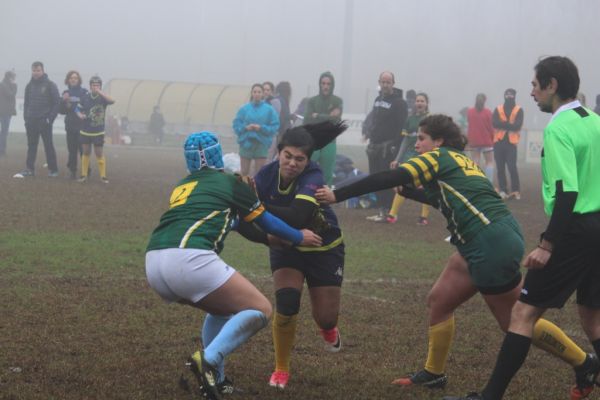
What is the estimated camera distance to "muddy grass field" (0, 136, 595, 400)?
18.9 feet

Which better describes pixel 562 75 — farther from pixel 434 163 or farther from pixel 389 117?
pixel 389 117

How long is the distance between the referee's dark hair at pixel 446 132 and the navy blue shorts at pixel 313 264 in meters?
1.04

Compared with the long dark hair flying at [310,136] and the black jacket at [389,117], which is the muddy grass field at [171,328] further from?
the black jacket at [389,117]

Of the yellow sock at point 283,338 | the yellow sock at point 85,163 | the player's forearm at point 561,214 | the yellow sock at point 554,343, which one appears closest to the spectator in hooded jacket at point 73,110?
the yellow sock at point 85,163

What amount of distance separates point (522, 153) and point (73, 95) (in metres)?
28.1

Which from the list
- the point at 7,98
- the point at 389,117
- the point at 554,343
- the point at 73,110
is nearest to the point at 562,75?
the point at 554,343

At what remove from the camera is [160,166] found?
25969 millimetres

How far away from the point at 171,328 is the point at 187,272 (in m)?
2.17

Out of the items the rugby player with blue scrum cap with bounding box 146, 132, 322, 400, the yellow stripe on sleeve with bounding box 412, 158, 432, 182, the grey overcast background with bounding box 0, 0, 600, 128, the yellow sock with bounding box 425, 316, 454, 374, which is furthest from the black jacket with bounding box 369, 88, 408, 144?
the grey overcast background with bounding box 0, 0, 600, 128

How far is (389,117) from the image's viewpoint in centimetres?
1523

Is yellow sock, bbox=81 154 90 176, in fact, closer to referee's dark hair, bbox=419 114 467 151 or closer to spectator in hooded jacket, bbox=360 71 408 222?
spectator in hooded jacket, bbox=360 71 408 222

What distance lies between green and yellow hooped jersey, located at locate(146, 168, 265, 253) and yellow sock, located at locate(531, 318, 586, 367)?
5.95 feet

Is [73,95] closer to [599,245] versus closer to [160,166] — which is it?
[160,166]

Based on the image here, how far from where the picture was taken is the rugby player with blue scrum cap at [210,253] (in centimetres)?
509
